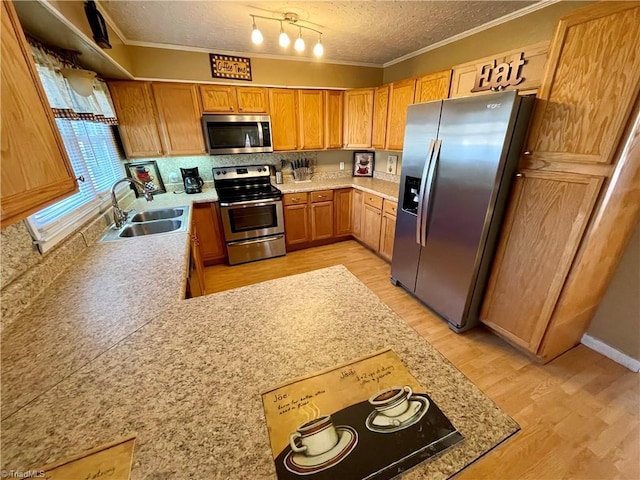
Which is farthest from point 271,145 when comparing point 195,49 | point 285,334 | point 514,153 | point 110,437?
point 110,437

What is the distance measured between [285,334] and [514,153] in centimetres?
184

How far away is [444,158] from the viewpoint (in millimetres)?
2002

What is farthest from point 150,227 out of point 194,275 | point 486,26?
point 486,26

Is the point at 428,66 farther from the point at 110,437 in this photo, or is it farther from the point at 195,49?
the point at 110,437

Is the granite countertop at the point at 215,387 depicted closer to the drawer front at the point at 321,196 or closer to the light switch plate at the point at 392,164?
the drawer front at the point at 321,196

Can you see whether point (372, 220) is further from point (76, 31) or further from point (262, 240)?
point (76, 31)

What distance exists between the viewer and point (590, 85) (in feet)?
4.42

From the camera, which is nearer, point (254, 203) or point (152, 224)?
point (152, 224)

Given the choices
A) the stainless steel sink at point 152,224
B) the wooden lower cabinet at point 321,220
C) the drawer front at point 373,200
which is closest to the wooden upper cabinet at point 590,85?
the drawer front at point 373,200

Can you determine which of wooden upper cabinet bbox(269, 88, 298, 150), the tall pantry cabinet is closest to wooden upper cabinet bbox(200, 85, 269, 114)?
wooden upper cabinet bbox(269, 88, 298, 150)

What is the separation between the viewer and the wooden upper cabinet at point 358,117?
352cm

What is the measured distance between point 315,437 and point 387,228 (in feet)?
9.13

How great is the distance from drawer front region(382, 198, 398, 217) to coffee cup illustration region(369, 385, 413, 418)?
2490 millimetres

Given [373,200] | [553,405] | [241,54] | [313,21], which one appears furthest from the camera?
[373,200]
